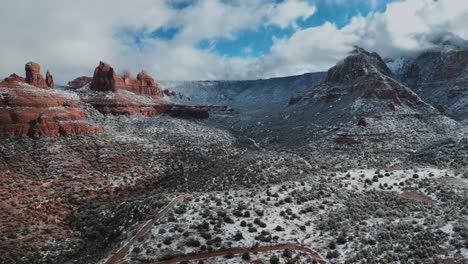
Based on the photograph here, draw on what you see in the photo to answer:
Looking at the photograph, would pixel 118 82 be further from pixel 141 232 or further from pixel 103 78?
pixel 141 232

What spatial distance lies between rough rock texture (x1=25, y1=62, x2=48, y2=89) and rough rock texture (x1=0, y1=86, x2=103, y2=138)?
5.57m

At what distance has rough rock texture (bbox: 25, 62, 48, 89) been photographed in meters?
66.8

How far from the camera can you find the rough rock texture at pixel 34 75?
66.8 meters

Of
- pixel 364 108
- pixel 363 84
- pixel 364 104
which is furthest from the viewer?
pixel 363 84

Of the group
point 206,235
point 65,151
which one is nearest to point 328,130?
point 65,151

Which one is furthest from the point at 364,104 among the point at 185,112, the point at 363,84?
the point at 185,112

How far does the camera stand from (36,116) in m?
56.5

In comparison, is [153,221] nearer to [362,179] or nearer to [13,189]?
[13,189]

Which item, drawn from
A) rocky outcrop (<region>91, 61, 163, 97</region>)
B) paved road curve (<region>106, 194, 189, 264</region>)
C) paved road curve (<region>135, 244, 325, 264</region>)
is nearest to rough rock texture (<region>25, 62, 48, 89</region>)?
rocky outcrop (<region>91, 61, 163, 97</region>)

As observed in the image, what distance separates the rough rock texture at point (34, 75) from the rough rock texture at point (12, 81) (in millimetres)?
4665

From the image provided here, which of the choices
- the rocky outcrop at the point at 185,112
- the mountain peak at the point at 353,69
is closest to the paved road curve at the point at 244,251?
the rocky outcrop at the point at 185,112

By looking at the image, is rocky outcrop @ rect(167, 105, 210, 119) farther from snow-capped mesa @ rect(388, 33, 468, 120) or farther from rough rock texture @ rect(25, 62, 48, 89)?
snow-capped mesa @ rect(388, 33, 468, 120)

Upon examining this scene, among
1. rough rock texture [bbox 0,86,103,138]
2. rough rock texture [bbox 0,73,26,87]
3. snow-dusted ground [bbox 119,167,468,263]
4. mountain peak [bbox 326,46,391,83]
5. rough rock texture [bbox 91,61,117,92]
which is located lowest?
snow-dusted ground [bbox 119,167,468,263]

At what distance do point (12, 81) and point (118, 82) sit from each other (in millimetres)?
41182
